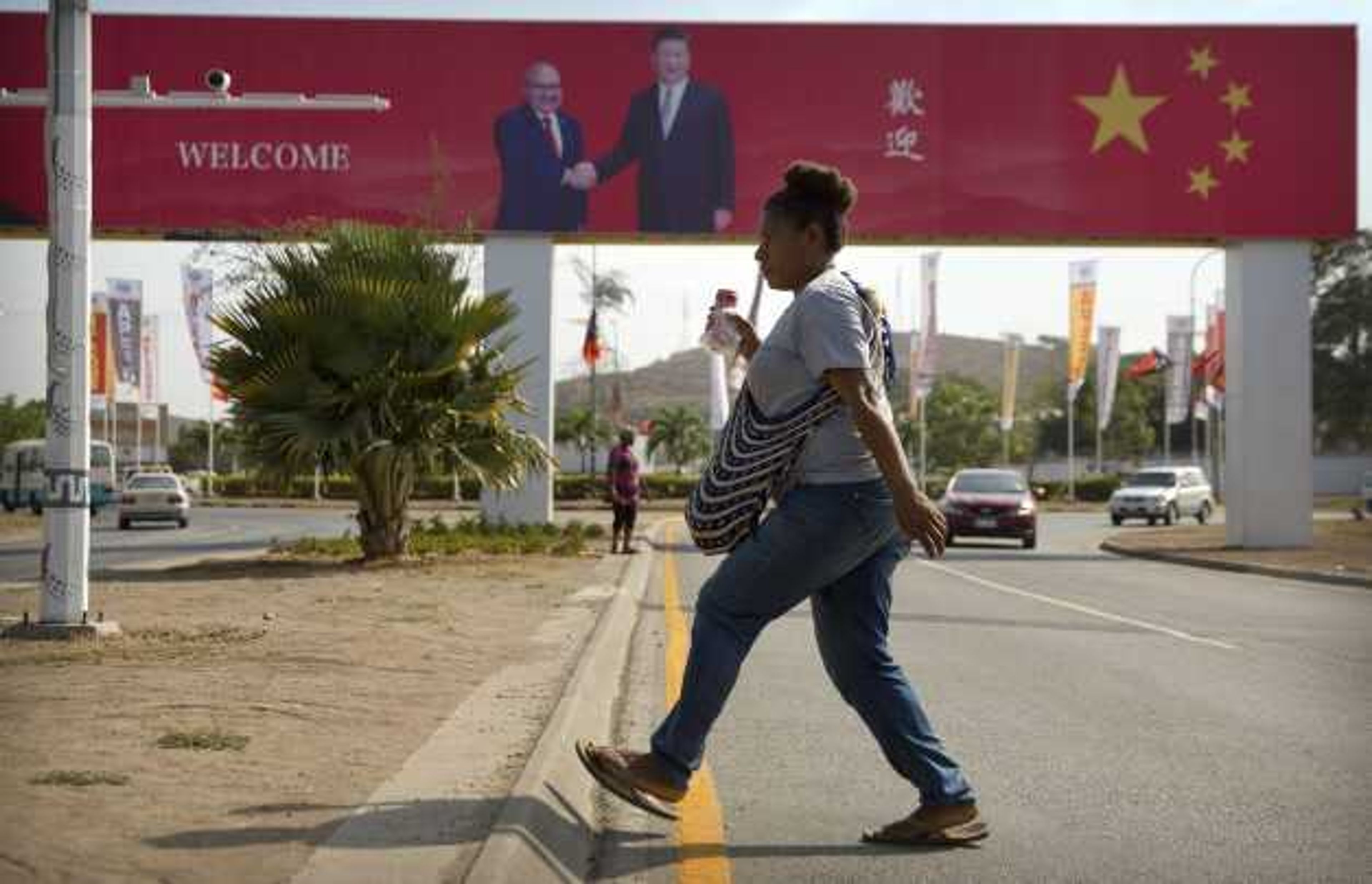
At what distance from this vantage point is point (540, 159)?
25172 millimetres

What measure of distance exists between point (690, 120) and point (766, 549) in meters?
21.9

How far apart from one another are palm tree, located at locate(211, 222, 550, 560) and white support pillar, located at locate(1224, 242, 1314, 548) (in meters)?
13.3

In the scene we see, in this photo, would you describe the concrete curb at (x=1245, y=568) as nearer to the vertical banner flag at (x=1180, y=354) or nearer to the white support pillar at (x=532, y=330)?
the white support pillar at (x=532, y=330)

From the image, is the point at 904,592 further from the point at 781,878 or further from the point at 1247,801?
the point at 781,878

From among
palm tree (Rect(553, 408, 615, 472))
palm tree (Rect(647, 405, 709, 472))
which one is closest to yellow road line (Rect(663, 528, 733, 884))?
palm tree (Rect(553, 408, 615, 472))

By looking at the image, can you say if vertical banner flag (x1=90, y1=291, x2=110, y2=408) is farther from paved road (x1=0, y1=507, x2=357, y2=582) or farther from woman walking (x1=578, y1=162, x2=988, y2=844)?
woman walking (x1=578, y1=162, x2=988, y2=844)

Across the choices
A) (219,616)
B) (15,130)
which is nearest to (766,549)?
(219,616)

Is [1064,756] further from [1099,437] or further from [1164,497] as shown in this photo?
[1099,437]

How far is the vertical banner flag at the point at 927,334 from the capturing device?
132 feet

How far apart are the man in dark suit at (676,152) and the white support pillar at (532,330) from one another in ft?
4.86

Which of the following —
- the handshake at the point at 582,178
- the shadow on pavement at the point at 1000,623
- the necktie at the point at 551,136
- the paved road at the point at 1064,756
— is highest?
the necktie at the point at 551,136

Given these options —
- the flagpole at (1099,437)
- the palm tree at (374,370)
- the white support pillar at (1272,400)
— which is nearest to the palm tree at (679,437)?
the flagpole at (1099,437)

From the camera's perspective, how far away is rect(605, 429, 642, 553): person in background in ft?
63.1

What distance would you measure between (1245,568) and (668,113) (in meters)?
11.7
